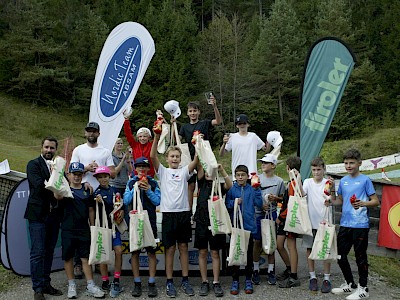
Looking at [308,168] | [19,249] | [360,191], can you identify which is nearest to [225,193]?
[360,191]

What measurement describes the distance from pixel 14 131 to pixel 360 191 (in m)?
34.1

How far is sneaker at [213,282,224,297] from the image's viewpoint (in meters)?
6.66

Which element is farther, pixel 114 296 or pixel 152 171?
pixel 152 171

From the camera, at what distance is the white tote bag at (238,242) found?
662cm

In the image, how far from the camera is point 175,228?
6.79 meters

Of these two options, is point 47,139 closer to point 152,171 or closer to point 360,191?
point 152,171

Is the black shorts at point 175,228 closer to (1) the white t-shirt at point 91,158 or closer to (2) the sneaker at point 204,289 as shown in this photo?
(2) the sneaker at point 204,289

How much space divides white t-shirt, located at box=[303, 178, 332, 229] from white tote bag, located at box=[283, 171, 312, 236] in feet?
0.56

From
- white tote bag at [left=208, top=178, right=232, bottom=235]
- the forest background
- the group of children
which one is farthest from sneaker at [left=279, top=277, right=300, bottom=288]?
the forest background

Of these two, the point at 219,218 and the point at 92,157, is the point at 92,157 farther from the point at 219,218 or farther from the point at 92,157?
the point at 219,218

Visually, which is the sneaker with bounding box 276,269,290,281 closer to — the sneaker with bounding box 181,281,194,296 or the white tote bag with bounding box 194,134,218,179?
the sneaker with bounding box 181,281,194,296

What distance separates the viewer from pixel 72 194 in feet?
21.9

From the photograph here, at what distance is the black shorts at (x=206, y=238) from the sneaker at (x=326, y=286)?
1.39 meters

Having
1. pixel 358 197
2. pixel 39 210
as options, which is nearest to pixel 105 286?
pixel 39 210
